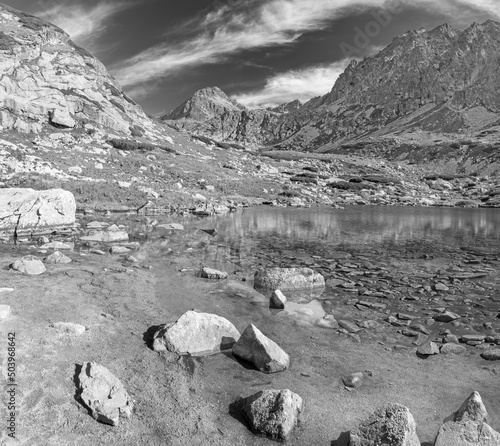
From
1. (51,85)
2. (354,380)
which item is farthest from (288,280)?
(51,85)

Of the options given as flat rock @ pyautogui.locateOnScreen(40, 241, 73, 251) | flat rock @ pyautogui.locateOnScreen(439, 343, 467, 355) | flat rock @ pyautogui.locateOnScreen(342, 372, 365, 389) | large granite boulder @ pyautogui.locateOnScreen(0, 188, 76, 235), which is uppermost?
large granite boulder @ pyautogui.locateOnScreen(0, 188, 76, 235)

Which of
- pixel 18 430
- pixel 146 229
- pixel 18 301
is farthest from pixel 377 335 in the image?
pixel 146 229

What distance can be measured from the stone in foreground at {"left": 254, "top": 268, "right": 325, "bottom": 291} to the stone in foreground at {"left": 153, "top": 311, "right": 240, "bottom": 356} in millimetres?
3896

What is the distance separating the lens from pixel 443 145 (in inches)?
4761

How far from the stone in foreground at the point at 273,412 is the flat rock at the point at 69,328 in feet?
11.8

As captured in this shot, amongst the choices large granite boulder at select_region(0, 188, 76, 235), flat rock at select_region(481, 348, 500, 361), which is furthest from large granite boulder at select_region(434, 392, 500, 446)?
large granite boulder at select_region(0, 188, 76, 235)

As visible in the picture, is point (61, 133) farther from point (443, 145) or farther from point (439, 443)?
point (443, 145)

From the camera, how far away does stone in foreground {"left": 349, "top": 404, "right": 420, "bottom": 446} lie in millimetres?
4191

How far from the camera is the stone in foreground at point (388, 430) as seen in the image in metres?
4.19

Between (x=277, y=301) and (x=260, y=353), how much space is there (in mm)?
3164

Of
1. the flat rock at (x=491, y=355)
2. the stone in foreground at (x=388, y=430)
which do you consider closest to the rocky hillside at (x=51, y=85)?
the stone in foreground at (x=388, y=430)

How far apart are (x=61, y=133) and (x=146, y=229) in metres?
28.3

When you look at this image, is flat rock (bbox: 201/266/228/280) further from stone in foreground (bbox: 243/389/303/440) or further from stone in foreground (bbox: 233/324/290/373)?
stone in foreground (bbox: 243/389/303/440)

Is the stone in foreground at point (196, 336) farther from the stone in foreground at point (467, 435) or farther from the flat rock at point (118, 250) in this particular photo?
the flat rock at point (118, 250)
